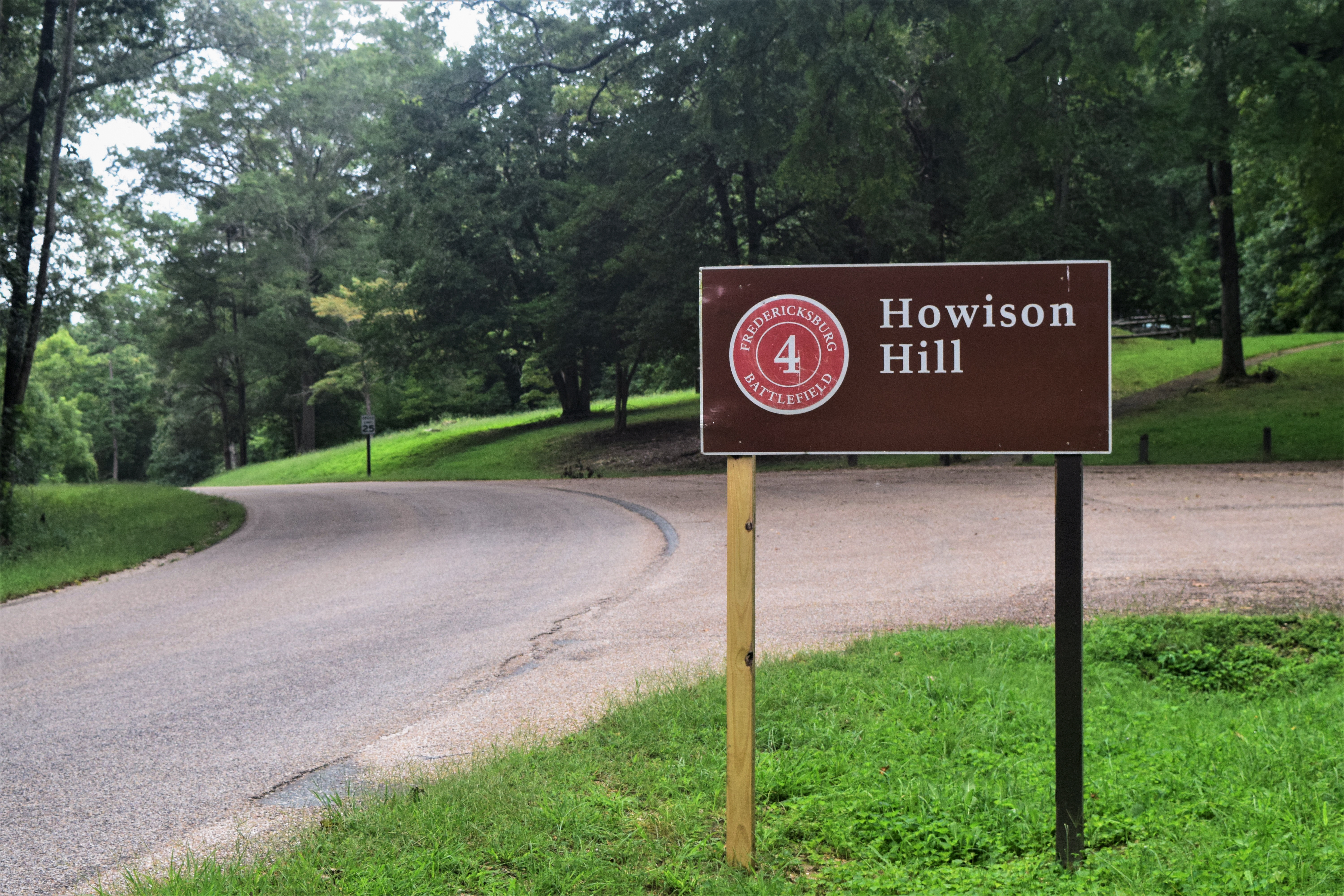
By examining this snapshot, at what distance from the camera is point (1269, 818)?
3.67 metres

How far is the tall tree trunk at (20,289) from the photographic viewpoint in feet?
48.6

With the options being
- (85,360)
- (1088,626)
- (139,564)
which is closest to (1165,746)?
(1088,626)

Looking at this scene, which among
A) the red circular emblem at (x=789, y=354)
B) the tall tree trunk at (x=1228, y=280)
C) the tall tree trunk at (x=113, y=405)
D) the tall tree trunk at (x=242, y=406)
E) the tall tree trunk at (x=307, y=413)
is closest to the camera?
the red circular emblem at (x=789, y=354)

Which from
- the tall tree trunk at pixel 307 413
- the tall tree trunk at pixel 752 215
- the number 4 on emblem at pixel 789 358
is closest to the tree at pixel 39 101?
the tall tree trunk at pixel 752 215

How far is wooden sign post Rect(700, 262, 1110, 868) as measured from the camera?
371cm

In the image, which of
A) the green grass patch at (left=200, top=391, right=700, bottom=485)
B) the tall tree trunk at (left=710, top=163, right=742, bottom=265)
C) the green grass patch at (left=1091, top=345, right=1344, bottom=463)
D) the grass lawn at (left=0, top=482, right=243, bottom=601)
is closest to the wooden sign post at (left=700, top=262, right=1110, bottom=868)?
the grass lawn at (left=0, top=482, right=243, bottom=601)

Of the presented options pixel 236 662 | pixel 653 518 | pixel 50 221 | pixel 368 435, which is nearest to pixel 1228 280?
pixel 653 518

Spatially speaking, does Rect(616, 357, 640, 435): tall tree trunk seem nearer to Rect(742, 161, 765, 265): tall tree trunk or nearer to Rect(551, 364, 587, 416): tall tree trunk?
Rect(551, 364, 587, 416): tall tree trunk

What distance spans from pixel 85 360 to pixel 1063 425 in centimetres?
7670

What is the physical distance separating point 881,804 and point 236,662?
5.28 metres

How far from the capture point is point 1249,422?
24.9 metres

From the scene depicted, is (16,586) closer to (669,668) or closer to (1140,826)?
(669,668)

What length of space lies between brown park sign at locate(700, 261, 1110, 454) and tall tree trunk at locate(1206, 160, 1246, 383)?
27862mm

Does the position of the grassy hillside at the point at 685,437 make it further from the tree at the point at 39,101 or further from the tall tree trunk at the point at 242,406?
the tree at the point at 39,101
